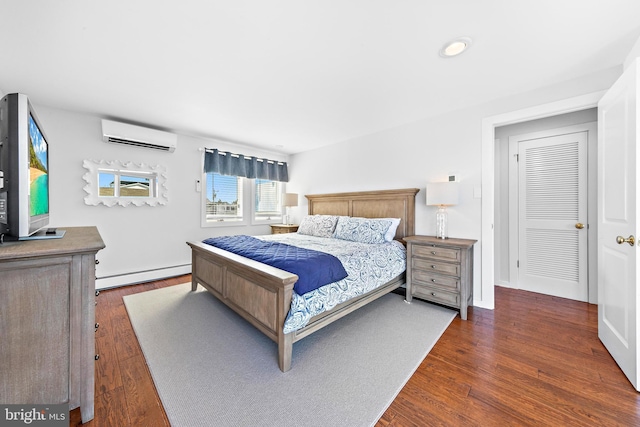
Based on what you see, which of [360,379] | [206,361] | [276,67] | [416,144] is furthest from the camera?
[416,144]

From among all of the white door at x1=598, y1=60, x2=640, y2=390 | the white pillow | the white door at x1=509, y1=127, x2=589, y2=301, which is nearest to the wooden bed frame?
the white pillow

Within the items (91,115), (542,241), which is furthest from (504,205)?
(91,115)

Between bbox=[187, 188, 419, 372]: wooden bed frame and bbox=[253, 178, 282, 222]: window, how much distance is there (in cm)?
204

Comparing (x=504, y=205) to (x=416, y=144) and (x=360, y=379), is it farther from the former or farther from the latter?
(x=360, y=379)

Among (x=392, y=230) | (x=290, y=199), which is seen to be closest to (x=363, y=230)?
(x=392, y=230)

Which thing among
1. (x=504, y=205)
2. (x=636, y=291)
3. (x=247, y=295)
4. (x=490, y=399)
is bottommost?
(x=490, y=399)

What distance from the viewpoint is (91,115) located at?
3.27 m

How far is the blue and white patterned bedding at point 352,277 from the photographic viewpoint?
1.80m

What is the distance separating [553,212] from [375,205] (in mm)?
2221

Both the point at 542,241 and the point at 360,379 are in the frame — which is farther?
the point at 542,241

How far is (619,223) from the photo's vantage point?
1.78 meters

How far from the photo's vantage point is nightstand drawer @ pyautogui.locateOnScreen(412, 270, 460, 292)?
8.59 ft

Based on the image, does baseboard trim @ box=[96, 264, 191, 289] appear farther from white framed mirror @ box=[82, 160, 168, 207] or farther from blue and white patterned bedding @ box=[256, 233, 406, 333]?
blue and white patterned bedding @ box=[256, 233, 406, 333]

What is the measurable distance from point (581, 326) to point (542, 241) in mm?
1218
